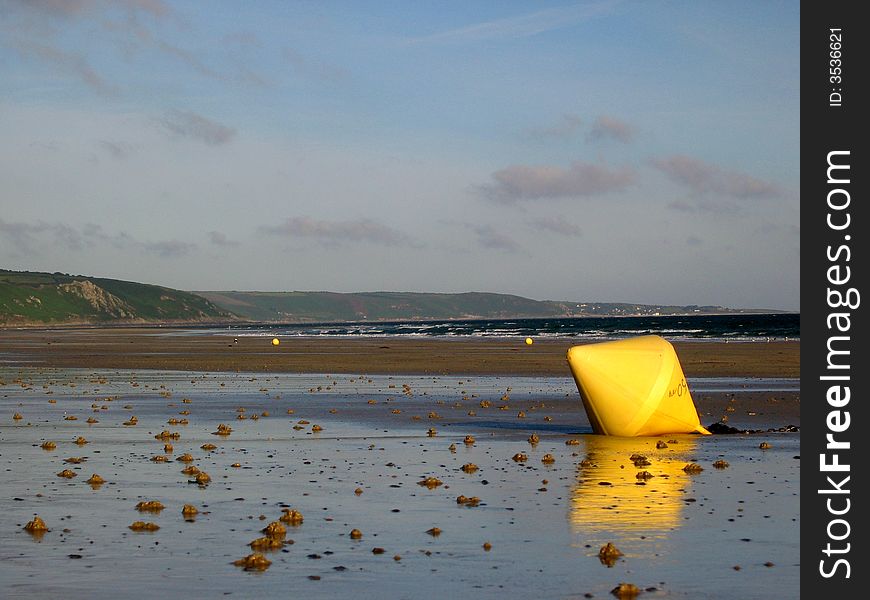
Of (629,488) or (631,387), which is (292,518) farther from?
(631,387)

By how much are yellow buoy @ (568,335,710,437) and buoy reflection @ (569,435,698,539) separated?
0.63 meters

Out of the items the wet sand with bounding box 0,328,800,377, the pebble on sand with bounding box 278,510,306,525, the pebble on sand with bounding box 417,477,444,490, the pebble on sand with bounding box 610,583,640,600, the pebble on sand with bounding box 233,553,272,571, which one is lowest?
the pebble on sand with bounding box 233,553,272,571

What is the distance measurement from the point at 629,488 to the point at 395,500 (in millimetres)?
4132

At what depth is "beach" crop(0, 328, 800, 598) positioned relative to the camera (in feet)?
47.6

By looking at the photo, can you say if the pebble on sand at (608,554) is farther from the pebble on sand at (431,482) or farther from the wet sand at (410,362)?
the wet sand at (410,362)

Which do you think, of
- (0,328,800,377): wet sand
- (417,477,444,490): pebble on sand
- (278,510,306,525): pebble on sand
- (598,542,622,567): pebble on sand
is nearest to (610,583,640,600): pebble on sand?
(598,542,622,567): pebble on sand

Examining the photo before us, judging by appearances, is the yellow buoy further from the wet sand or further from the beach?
the wet sand

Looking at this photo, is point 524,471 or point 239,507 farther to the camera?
point 524,471

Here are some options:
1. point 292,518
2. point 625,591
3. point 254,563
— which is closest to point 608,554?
point 625,591

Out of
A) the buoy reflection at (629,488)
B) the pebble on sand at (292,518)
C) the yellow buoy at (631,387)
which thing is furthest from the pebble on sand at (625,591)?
the yellow buoy at (631,387)

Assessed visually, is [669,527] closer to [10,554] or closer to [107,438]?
Result: [10,554]
